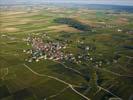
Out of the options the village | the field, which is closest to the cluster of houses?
the village

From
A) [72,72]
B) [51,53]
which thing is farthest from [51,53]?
[72,72]

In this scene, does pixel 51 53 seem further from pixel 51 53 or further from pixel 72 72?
pixel 72 72

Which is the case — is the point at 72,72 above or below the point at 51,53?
above

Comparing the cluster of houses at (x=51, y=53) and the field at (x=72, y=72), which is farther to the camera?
the cluster of houses at (x=51, y=53)

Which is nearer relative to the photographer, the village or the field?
the field

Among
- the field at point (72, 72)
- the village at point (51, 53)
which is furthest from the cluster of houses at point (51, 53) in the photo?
the field at point (72, 72)

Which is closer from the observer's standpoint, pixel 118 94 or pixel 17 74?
pixel 118 94

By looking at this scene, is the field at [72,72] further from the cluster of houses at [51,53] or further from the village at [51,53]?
the cluster of houses at [51,53]

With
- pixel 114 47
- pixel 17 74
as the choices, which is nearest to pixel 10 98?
pixel 17 74

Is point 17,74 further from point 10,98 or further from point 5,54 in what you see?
point 5,54

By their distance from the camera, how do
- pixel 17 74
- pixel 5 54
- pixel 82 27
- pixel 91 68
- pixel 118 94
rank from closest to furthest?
pixel 118 94 < pixel 17 74 < pixel 91 68 < pixel 5 54 < pixel 82 27

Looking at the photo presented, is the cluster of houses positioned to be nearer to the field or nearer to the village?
the village
